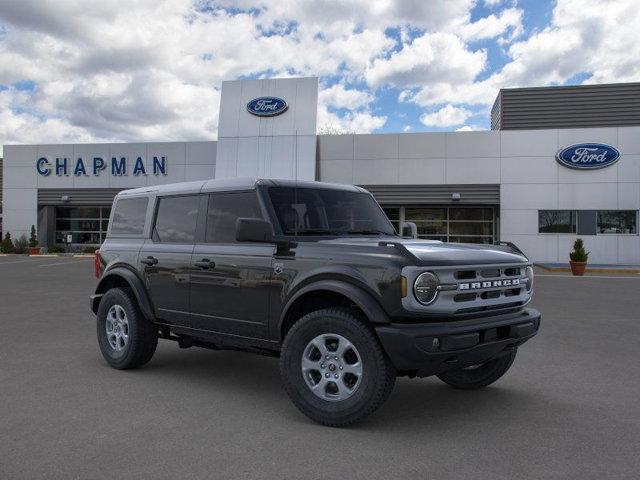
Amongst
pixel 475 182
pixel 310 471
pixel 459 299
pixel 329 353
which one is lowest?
pixel 310 471

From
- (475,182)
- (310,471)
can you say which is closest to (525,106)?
(475,182)

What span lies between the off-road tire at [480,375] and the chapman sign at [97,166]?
1088 inches

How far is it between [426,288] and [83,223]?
33686 mm

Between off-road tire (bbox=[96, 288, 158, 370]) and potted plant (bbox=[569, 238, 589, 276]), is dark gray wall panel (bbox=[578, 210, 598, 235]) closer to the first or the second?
potted plant (bbox=[569, 238, 589, 276])

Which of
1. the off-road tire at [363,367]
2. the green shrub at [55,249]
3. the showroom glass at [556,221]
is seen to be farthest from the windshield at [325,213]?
the green shrub at [55,249]

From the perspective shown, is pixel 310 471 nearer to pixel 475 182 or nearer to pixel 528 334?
pixel 528 334

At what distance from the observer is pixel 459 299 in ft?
14.3

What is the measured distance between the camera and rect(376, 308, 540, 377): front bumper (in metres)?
4.01

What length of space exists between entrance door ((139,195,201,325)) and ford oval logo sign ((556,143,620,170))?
23888 millimetres

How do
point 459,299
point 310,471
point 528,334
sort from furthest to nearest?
point 528,334 < point 459,299 < point 310,471

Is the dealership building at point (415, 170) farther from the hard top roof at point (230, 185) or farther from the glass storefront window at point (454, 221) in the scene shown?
the hard top roof at point (230, 185)

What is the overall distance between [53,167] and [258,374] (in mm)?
30791

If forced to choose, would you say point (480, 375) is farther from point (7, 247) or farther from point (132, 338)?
point (7, 247)

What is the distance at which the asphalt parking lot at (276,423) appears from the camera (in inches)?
142
